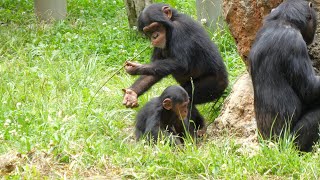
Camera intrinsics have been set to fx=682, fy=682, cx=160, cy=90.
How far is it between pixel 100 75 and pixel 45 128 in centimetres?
284

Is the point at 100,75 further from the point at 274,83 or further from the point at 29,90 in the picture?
the point at 274,83

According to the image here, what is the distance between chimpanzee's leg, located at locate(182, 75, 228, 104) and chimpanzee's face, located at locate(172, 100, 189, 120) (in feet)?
2.73

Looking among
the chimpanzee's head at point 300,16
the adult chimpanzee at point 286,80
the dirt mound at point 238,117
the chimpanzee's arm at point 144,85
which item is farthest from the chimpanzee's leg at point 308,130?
the chimpanzee's arm at point 144,85

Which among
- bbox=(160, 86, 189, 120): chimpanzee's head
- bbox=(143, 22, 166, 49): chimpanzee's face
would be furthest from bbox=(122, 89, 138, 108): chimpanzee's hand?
bbox=(143, 22, 166, 49): chimpanzee's face

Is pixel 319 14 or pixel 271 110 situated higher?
pixel 319 14

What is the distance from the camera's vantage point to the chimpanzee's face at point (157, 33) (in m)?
8.27

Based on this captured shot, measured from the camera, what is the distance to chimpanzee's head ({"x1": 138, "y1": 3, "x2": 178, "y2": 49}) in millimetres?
8250

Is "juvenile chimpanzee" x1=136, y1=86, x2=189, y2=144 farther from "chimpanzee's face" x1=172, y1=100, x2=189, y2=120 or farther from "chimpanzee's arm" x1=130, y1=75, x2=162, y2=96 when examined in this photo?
"chimpanzee's arm" x1=130, y1=75, x2=162, y2=96

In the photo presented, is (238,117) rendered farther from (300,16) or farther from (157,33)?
(300,16)

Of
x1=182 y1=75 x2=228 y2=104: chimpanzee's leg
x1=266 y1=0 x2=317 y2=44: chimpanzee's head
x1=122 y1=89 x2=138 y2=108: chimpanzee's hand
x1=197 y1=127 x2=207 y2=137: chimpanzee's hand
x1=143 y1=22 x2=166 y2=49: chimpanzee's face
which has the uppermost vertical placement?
x1=266 y1=0 x2=317 y2=44: chimpanzee's head

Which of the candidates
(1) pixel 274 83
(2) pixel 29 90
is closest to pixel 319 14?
(1) pixel 274 83

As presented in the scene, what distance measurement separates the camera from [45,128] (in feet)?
22.1

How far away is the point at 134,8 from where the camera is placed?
38.8ft

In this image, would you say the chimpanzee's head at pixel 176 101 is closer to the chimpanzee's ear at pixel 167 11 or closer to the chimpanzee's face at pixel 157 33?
the chimpanzee's face at pixel 157 33
